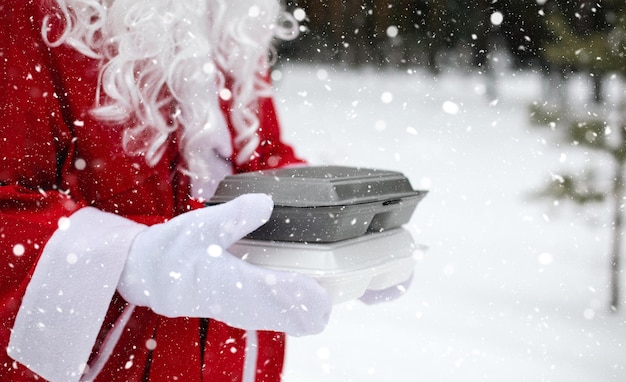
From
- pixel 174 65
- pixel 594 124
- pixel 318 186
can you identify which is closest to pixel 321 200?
pixel 318 186

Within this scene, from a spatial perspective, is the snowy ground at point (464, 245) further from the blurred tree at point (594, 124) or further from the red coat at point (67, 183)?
the red coat at point (67, 183)

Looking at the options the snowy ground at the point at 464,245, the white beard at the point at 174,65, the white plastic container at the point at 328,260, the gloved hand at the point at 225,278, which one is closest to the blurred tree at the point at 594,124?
the snowy ground at the point at 464,245

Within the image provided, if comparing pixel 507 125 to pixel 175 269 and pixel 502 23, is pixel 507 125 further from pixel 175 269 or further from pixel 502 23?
pixel 175 269

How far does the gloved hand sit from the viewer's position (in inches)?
37.4

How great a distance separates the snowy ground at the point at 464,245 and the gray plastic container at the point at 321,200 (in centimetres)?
53

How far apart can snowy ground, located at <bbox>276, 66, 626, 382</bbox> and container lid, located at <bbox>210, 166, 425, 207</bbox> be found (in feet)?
Answer: 1.68

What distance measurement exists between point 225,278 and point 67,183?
38cm

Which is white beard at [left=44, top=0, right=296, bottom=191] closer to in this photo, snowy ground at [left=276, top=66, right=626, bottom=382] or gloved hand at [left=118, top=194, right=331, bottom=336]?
gloved hand at [left=118, top=194, right=331, bottom=336]

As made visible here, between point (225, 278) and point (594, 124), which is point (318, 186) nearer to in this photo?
point (225, 278)

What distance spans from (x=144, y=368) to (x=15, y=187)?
367 millimetres

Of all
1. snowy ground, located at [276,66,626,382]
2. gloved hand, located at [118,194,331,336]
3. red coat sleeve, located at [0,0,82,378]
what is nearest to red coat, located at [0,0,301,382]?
red coat sleeve, located at [0,0,82,378]

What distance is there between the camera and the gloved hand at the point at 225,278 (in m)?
0.95

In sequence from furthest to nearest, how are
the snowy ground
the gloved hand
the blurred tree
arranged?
the blurred tree, the snowy ground, the gloved hand

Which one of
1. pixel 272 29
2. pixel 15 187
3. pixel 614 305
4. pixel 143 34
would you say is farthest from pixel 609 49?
pixel 15 187
